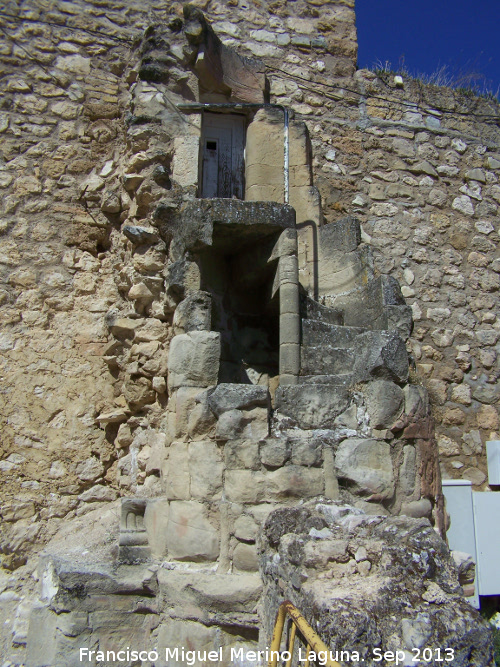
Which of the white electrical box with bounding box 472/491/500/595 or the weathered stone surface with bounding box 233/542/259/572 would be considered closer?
the weathered stone surface with bounding box 233/542/259/572

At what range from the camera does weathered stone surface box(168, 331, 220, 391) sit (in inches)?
139

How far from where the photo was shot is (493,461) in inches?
206

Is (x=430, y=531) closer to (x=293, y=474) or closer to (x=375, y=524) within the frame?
(x=375, y=524)

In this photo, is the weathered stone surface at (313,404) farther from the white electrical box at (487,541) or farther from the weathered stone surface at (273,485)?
the white electrical box at (487,541)

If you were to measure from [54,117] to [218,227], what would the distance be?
2.37 meters

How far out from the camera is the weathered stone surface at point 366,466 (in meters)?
3.25

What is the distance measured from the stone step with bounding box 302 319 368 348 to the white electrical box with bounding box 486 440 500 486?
6.96 feet

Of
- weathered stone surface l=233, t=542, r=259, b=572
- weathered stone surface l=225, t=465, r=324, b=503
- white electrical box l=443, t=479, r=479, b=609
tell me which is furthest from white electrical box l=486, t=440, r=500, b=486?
weathered stone surface l=233, t=542, r=259, b=572

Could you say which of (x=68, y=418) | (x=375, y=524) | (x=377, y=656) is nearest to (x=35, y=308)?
(x=68, y=418)

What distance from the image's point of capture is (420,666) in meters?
1.89

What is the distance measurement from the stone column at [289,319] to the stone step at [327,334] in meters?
0.09

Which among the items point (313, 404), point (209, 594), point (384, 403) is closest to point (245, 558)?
point (209, 594)

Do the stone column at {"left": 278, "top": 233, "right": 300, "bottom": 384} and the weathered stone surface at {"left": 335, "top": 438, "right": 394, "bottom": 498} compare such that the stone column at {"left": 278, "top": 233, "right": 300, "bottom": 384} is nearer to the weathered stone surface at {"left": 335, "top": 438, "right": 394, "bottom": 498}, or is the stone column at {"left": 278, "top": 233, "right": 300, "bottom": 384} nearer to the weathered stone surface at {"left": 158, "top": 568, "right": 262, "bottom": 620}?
the weathered stone surface at {"left": 335, "top": 438, "right": 394, "bottom": 498}

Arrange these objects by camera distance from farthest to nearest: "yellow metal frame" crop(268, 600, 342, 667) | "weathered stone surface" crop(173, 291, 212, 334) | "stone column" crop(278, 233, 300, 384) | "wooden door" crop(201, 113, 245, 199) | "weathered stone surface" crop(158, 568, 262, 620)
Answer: "wooden door" crop(201, 113, 245, 199), "stone column" crop(278, 233, 300, 384), "weathered stone surface" crop(173, 291, 212, 334), "weathered stone surface" crop(158, 568, 262, 620), "yellow metal frame" crop(268, 600, 342, 667)
